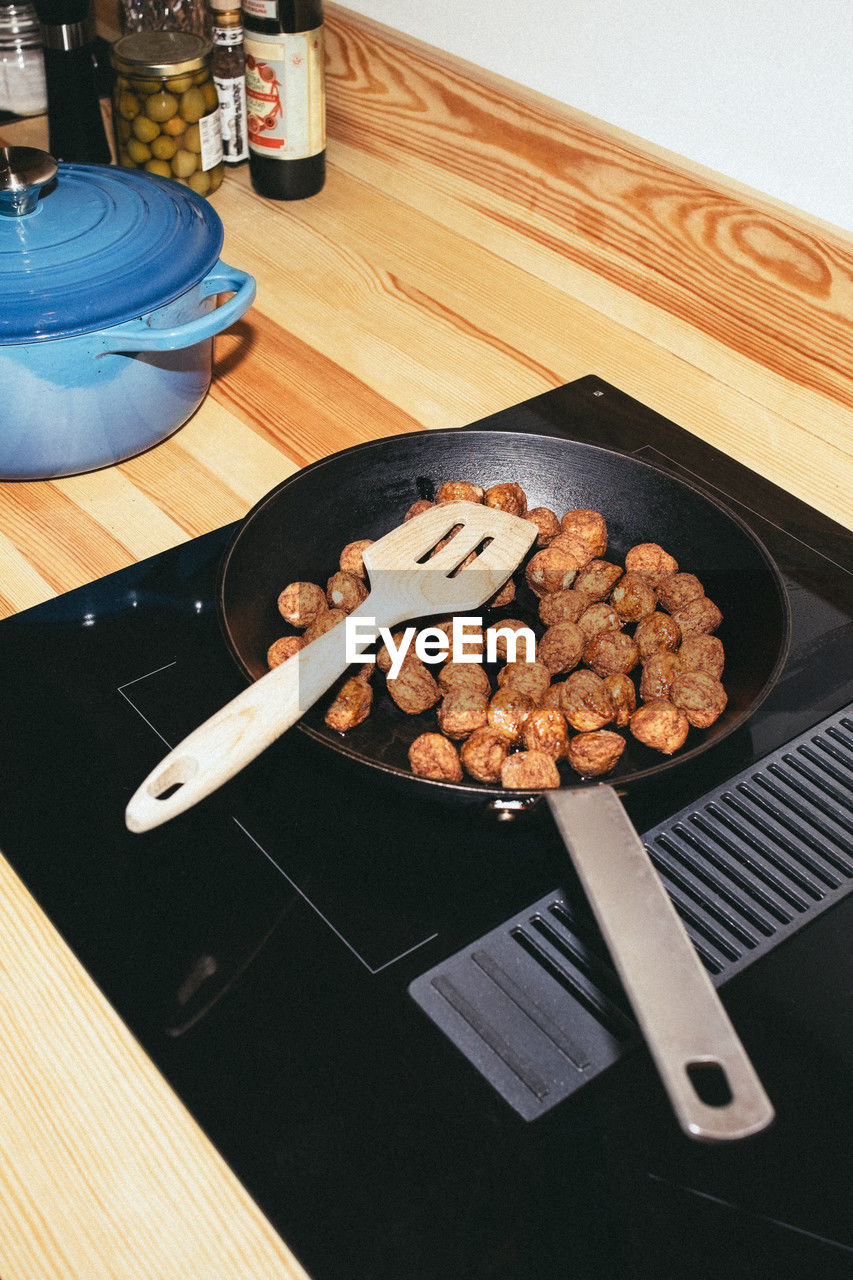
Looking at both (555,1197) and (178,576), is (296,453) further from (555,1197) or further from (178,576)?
(555,1197)

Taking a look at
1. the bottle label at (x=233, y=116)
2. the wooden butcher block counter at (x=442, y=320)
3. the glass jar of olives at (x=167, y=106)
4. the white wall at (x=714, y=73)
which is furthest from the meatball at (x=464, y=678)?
the bottle label at (x=233, y=116)

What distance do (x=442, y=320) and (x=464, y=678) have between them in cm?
51

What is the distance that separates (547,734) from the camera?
0.61m

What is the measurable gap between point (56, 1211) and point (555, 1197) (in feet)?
0.69

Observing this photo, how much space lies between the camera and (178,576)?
0.76m

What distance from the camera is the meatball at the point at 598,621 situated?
694 mm

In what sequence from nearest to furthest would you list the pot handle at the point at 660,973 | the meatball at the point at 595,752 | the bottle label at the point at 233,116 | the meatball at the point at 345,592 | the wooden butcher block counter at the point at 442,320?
the pot handle at the point at 660,973, the meatball at the point at 595,752, the meatball at the point at 345,592, the wooden butcher block counter at the point at 442,320, the bottle label at the point at 233,116

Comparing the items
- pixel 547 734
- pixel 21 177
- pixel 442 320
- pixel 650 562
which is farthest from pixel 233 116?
pixel 547 734

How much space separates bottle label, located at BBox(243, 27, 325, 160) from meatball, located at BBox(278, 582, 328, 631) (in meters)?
0.65

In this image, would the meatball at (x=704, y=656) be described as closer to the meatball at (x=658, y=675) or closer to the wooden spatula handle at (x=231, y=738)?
the meatball at (x=658, y=675)

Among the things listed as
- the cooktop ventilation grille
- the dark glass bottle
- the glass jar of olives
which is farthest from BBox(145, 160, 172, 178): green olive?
the cooktop ventilation grille

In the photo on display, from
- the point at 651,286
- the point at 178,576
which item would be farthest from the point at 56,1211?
the point at 651,286

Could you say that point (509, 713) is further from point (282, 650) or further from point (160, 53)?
point (160, 53)

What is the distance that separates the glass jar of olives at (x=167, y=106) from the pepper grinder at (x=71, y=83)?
0.05 m
